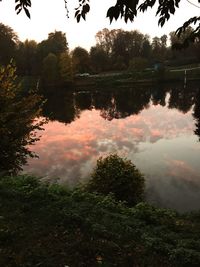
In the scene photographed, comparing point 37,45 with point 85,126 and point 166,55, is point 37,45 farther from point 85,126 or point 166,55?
point 85,126

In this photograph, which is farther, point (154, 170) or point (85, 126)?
point (85, 126)

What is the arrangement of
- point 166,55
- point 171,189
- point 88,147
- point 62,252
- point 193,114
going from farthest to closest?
point 166,55, point 193,114, point 88,147, point 171,189, point 62,252

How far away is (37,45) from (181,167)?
106 meters

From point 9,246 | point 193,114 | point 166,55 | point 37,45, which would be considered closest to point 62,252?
point 9,246

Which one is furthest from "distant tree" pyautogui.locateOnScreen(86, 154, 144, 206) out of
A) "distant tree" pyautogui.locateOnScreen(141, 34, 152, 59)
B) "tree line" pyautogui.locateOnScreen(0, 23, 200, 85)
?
"distant tree" pyautogui.locateOnScreen(141, 34, 152, 59)

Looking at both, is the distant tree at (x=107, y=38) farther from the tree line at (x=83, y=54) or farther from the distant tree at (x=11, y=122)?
the distant tree at (x=11, y=122)

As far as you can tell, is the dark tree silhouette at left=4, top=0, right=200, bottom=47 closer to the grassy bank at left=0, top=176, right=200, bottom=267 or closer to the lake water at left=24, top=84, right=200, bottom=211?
the grassy bank at left=0, top=176, right=200, bottom=267

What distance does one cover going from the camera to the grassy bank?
867cm

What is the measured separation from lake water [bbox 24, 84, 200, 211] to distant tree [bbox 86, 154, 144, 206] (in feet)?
7.07

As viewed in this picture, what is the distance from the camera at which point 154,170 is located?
24.3 metres

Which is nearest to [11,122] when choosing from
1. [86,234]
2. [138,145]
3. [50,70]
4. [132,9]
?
[86,234]

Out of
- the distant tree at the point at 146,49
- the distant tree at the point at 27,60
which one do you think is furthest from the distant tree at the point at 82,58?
the distant tree at the point at 146,49

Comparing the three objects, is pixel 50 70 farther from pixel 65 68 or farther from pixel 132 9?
pixel 132 9

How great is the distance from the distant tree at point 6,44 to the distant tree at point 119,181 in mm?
101022
